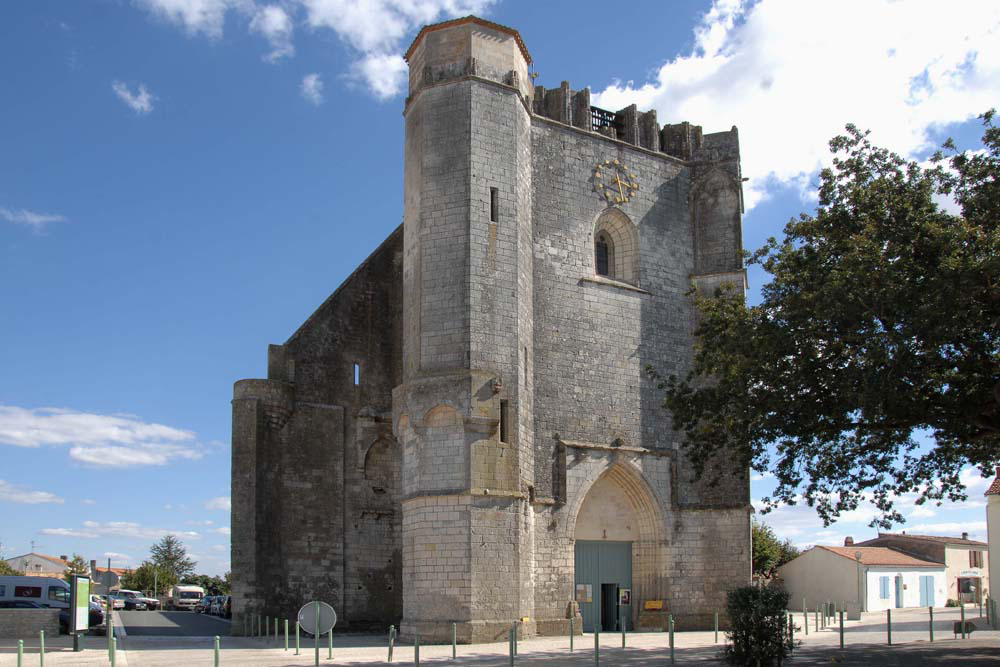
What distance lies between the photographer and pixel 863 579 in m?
40.3

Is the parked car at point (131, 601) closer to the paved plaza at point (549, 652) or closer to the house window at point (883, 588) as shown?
the paved plaza at point (549, 652)

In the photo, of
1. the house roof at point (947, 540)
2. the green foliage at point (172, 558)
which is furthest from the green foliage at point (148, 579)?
the house roof at point (947, 540)

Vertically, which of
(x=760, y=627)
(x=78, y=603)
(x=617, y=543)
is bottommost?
(x=78, y=603)

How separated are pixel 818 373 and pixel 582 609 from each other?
11.0 meters

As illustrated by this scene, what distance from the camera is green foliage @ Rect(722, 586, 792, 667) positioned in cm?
1402

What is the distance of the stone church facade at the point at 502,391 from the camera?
2141 cm

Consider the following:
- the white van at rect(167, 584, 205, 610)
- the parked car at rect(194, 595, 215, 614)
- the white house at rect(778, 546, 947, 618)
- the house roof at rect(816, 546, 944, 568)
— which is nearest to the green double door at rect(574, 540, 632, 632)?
the white house at rect(778, 546, 947, 618)

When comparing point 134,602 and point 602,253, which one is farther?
point 134,602

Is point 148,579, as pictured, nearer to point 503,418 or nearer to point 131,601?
point 131,601

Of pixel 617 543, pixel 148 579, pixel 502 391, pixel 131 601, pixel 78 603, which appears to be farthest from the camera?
pixel 148 579

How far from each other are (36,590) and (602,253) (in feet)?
57.1

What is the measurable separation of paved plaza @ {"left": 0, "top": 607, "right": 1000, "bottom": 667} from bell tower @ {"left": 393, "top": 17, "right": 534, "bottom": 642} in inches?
56.1

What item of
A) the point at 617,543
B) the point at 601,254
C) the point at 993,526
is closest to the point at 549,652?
the point at 617,543

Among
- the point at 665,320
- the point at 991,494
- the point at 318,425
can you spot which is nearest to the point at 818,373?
the point at 665,320
